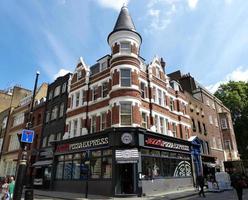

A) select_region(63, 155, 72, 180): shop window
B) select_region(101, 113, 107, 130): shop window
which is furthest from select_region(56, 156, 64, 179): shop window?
select_region(101, 113, 107, 130): shop window

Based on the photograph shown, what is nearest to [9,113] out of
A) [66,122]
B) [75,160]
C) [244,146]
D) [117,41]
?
[66,122]

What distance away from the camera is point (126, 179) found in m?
17.6

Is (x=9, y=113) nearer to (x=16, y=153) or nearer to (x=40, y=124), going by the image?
(x=16, y=153)

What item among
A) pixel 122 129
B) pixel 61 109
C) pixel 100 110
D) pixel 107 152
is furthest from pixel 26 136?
pixel 61 109

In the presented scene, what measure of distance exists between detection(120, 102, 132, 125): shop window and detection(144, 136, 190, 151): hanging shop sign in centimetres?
207

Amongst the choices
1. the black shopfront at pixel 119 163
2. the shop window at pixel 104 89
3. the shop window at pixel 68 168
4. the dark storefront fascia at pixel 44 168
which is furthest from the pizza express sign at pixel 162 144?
the dark storefront fascia at pixel 44 168

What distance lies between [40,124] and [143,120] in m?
16.1

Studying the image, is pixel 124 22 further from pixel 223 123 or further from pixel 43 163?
pixel 223 123

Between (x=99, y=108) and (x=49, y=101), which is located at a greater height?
(x=49, y=101)

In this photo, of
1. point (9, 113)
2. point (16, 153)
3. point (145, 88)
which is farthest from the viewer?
point (9, 113)

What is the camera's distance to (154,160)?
64.1ft

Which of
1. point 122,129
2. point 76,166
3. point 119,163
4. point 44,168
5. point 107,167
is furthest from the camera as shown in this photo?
point 44,168

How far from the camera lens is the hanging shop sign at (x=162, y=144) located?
1902 centimetres

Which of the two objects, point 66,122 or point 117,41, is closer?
point 117,41
